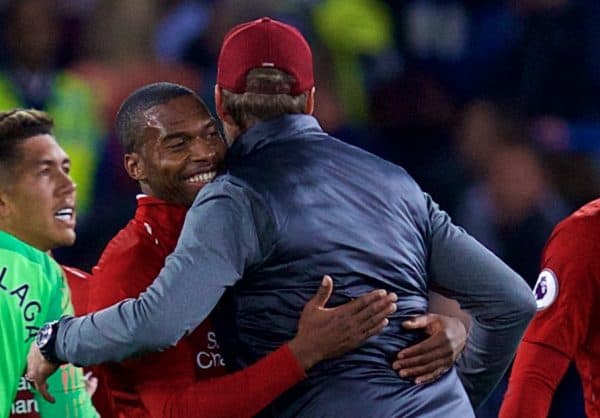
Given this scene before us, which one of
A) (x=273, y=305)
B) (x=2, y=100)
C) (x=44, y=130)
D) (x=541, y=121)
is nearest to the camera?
(x=273, y=305)

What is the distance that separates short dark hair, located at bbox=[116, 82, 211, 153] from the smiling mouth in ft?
1.76

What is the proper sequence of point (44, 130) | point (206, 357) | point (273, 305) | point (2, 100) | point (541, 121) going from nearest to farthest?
1. point (273, 305)
2. point (206, 357)
3. point (44, 130)
4. point (2, 100)
5. point (541, 121)

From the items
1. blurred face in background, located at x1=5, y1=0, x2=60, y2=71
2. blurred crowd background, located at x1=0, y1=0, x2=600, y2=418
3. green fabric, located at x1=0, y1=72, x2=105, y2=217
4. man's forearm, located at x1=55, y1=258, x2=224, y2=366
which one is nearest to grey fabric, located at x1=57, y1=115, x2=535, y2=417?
man's forearm, located at x1=55, y1=258, x2=224, y2=366

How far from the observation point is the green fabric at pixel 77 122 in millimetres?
6113

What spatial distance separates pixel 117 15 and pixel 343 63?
109 centimetres

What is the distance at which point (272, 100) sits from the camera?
290 cm

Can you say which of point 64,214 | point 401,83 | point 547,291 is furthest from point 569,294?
point 401,83

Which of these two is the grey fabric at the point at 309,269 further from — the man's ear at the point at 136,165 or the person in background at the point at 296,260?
the man's ear at the point at 136,165

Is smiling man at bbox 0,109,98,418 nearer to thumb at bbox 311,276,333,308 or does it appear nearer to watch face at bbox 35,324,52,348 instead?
watch face at bbox 35,324,52,348

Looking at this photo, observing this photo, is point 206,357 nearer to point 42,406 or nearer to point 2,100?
point 42,406

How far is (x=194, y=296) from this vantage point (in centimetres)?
266

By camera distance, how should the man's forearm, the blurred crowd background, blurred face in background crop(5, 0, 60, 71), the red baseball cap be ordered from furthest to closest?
blurred face in background crop(5, 0, 60, 71) < the blurred crowd background < the red baseball cap < the man's forearm

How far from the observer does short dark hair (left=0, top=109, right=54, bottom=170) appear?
3.67 m

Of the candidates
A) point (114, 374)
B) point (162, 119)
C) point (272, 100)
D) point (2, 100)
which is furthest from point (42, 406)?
point (2, 100)
